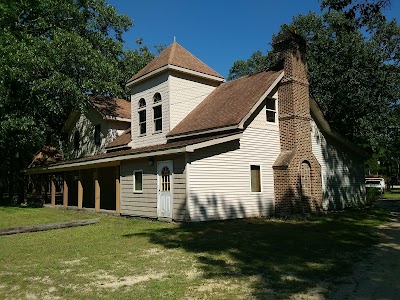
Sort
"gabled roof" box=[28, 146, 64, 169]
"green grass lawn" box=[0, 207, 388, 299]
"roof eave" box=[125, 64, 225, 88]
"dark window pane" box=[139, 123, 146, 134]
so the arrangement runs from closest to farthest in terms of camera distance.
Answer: "green grass lawn" box=[0, 207, 388, 299] → "roof eave" box=[125, 64, 225, 88] → "dark window pane" box=[139, 123, 146, 134] → "gabled roof" box=[28, 146, 64, 169]

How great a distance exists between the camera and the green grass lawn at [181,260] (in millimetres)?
6027

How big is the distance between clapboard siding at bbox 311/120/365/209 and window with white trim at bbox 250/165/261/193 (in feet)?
Result: 13.2

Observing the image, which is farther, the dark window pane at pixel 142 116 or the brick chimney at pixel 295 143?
the dark window pane at pixel 142 116

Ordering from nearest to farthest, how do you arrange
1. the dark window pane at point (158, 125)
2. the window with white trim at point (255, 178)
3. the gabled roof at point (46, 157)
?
the window with white trim at point (255, 178)
the dark window pane at point (158, 125)
the gabled roof at point (46, 157)

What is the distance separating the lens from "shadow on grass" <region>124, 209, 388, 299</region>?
6723 mm

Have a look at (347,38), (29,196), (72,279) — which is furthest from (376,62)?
(29,196)

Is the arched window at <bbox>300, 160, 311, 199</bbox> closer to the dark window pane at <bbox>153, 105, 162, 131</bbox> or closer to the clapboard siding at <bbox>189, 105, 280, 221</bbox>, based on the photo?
the clapboard siding at <bbox>189, 105, 280, 221</bbox>

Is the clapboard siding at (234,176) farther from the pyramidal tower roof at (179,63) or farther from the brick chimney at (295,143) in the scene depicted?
the pyramidal tower roof at (179,63)

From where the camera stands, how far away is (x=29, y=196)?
29094mm

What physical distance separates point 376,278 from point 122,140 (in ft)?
60.1

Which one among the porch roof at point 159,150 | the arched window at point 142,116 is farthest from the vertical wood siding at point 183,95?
the arched window at point 142,116

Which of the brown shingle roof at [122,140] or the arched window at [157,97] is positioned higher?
the arched window at [157,97]

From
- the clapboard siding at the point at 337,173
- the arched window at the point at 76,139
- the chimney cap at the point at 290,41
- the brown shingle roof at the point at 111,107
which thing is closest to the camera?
the chimney cap at the point at 290,41

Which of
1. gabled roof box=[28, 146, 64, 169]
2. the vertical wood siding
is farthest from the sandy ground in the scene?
gabled roof box=[28, 146, 64, 169]
